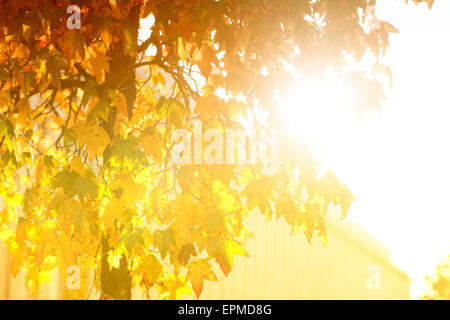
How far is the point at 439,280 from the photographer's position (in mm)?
8812

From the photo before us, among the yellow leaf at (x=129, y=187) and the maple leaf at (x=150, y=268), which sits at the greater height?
the yellow leaf at (x=129, y=187)

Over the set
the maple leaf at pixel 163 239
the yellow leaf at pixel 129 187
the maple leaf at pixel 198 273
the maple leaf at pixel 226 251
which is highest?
the yellow leaf at pixel 129 187

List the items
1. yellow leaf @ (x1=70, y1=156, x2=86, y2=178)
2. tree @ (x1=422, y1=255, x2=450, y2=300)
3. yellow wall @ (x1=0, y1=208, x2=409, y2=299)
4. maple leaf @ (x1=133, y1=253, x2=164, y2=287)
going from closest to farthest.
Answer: yellow leaf @ (x1=70, y1=156, x2=86, y2=178)
maple leaf @ (x1=133, y1=253, x2=164, y2=287)
yellow wall @ (x1=0, y1=208, x2=409, y2=299)
tree @ (x1=422, y1=255, x2=450, y2=300)

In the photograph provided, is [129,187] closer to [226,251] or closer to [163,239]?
[163,239]

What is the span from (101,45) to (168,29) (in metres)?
0.49

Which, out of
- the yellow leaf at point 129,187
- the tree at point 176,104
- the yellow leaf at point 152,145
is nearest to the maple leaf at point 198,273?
the tree at point 176,104

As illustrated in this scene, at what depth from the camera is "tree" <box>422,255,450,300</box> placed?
8719 millimetres

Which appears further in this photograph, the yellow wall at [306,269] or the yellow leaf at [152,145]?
the yellow wall at [306,269]

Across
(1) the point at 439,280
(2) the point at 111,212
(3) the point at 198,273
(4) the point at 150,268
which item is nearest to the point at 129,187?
(2) the point at 111,212

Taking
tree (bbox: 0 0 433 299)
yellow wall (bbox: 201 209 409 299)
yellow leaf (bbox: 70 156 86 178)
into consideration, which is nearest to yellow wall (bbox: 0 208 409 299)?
yellow wall (bbox: 201 209 409 299)

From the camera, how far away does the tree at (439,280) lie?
8.72 meters

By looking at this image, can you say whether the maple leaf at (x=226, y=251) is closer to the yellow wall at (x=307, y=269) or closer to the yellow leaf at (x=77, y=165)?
the yellow leaf at (x=77, y=165)

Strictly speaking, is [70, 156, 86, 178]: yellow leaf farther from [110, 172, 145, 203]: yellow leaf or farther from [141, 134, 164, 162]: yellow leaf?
[141, 134, 164, 162]: yellow leaf

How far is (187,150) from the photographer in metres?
3.14
